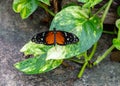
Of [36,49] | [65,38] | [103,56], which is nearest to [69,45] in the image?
[65,38]

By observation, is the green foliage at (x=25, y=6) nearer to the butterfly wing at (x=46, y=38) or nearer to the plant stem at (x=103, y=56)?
the butterfly wing at (x=46, y=38)

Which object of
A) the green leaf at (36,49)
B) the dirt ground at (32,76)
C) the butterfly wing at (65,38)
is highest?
the butterfly wing at (65,38)

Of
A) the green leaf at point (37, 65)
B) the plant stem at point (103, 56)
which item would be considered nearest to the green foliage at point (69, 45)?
the green leaf at point (37, 65)

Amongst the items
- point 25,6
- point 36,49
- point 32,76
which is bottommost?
point 32,76

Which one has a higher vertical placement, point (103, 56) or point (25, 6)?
point (25, 6)

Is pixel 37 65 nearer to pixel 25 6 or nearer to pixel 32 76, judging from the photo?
pixel 32 76

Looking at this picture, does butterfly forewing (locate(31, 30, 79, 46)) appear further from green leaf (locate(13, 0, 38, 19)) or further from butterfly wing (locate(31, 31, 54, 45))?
green leaf (locate(13, 0, 38, 19))
